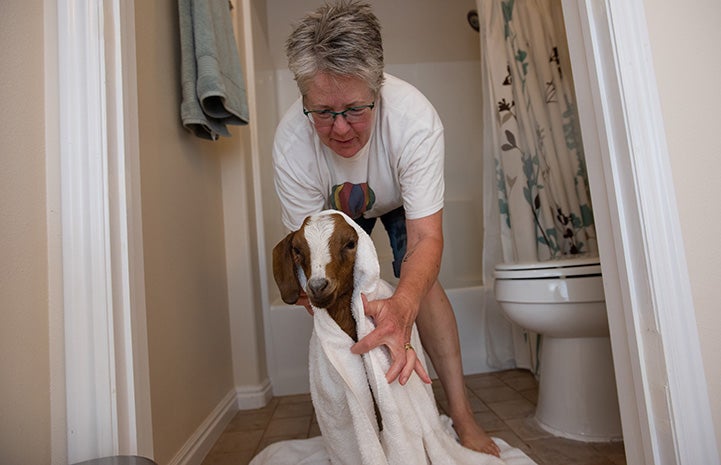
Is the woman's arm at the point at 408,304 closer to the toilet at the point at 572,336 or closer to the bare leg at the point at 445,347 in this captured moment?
→ the bare leg at the point at 445,347

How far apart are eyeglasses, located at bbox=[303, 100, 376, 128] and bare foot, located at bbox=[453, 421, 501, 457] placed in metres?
0.87

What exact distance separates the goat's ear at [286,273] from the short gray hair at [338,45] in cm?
37

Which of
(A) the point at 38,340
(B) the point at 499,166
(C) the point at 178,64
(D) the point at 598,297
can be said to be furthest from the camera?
(B) the point at 499,166

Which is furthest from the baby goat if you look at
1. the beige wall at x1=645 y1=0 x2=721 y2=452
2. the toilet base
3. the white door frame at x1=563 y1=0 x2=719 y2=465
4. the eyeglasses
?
the toilet base

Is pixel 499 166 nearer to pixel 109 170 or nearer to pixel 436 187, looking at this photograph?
pixel 436 187

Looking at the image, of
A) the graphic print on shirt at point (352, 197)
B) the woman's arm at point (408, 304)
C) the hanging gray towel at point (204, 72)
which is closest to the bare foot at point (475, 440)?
the woman's arm at point (408, 304)

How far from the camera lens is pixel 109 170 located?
730 millimetres

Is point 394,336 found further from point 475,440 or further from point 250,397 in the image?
point 250,397

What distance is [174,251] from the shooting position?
1.23 meters

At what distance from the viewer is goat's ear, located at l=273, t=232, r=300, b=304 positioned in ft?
3.05

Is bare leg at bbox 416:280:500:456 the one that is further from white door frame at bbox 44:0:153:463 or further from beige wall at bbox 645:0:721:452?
white door frame at bbox 44:0:153:463

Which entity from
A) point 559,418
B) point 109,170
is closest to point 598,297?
point 559,418

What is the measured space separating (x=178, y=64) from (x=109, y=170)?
84cm

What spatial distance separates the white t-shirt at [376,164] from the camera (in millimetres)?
1121
